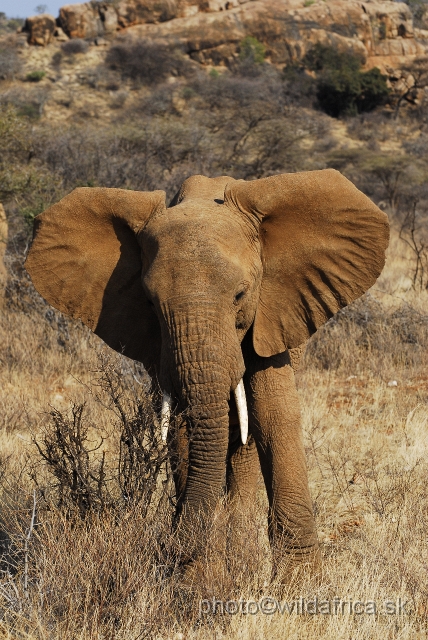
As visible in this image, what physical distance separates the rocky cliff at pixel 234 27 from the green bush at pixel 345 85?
245 cm

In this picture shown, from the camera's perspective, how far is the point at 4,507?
200 inches

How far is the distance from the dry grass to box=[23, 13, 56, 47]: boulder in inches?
1410

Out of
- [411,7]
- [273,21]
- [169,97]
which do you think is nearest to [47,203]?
[169,97]

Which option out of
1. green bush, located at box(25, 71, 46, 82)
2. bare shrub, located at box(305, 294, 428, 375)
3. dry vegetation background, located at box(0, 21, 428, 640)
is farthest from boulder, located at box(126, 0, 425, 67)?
bare shrub, located at box(305, 294, 428, 375)

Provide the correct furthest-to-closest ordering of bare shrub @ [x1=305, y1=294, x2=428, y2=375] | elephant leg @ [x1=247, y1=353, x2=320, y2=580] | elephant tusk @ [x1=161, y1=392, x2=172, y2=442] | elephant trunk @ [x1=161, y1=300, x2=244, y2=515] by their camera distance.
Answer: bare shrub @ [x1=305, y1=294, x2=428, y2=375] < elephant leg @ [x1=247, y1=353, x2=320, y2=580] < elephant tusk @ [x1=161, y1=392, x2=172, y2=442] < elephant trunk @ [x1=161, y1=300, x2=244, y2=515]

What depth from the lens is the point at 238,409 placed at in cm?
431

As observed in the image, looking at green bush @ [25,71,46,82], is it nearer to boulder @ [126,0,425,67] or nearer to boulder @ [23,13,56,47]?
boulder @ [23,13,56,47]

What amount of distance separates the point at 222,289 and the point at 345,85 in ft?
115

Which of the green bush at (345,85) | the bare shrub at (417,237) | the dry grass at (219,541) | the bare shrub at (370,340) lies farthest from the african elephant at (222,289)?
the green bush at (345,85)

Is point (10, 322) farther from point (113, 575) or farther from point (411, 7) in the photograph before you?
point (411, 7)

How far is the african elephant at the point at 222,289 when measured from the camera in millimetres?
Result: 4016

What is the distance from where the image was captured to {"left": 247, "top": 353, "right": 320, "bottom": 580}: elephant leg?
4.41 meters

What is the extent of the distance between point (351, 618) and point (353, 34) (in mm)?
43972

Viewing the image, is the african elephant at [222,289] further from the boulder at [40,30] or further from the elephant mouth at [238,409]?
the boulder at [40,30]
